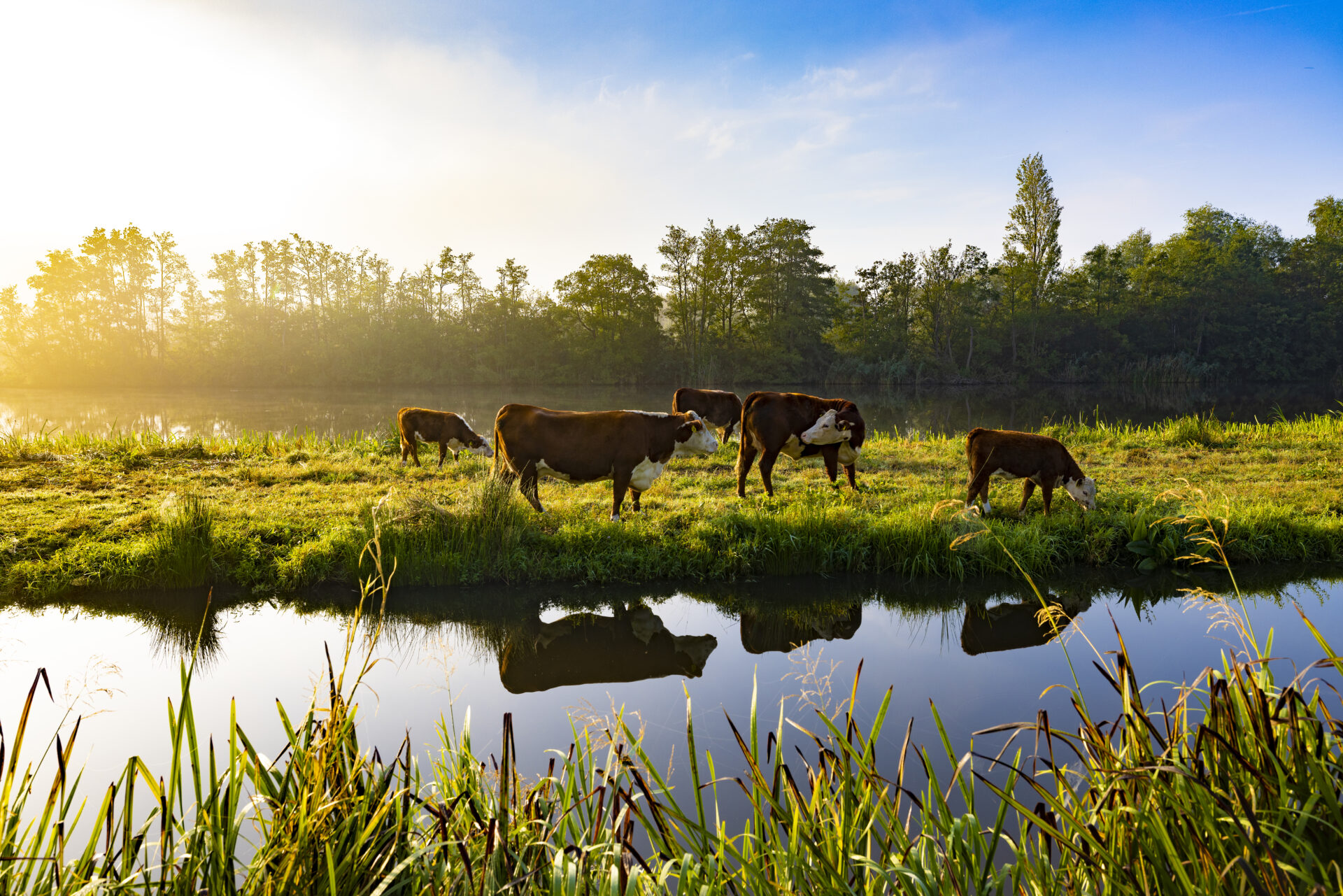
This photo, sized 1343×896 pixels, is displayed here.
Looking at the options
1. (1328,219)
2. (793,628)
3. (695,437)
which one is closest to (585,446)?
(695,437)

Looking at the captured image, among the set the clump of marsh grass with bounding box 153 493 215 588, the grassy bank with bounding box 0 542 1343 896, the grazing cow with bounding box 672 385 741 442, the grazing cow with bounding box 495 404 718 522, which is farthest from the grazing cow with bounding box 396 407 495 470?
the grassy bank with bounding box 0 542 1343 896

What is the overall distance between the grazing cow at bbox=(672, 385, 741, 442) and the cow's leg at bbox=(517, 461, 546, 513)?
260 inches

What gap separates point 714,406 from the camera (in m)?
15.3

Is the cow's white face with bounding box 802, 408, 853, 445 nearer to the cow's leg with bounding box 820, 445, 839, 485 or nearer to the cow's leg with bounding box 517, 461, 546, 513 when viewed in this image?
the cow's leg with bounding box 820, 445, 839, 485

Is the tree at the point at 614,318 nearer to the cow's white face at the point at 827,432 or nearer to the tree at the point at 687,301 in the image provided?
the tree at the point at 687,301

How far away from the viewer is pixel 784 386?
47.5 meters

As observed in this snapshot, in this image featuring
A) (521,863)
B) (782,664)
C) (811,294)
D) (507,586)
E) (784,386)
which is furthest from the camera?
(811,294)

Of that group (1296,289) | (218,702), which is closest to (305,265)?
(218,702)

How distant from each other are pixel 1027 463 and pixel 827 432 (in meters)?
2.51

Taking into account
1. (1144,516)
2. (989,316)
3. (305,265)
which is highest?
(305,265)

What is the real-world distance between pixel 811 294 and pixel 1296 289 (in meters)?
37.6

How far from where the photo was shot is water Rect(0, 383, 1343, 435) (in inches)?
923

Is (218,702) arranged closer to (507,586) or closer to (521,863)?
(507,586)

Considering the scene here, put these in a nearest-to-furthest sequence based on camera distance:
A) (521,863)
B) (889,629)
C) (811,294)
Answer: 1. (521,863)
2. (889,629)
3. (811,294)
